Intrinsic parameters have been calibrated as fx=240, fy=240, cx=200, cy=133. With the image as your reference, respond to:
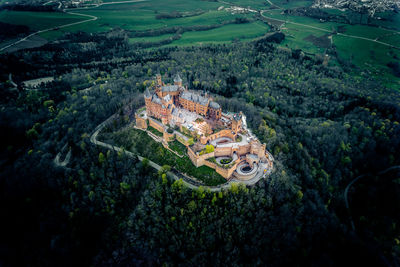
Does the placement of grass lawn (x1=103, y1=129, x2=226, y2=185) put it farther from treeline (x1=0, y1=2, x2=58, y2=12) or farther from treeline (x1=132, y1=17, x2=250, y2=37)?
treeline (x1=0, y1=2, x2=58, y2=12)

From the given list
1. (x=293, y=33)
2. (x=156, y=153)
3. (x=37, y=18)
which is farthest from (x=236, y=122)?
(x=37, y=18)

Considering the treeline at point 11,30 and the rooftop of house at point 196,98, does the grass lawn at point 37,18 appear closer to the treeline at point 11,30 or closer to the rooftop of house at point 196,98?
the treeline at point 11,30

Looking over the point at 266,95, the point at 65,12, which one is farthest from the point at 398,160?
the point at 65,12

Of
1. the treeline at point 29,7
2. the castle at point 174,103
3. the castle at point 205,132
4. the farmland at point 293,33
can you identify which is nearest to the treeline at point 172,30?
the farmland at point 293,33

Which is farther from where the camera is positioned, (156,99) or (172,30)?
(172,30)

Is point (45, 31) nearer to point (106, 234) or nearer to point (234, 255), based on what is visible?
point (106, 234)

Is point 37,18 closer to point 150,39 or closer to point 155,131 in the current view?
point 150,39

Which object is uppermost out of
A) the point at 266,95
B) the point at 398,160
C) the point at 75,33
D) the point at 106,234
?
the point at 75,33
